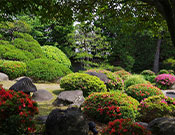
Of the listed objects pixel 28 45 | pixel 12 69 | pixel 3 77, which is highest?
pixel 28 45

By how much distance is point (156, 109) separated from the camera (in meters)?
4.50

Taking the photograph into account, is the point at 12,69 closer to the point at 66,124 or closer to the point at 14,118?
the point at 14,118

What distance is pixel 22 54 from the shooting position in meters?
12.6

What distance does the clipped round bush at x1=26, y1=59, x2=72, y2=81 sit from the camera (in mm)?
11127

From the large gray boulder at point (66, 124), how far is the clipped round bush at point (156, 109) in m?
2.06

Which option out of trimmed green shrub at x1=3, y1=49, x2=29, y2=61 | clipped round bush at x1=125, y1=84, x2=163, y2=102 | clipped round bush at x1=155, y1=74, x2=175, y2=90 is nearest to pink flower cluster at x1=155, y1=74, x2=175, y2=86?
clipped round bush at x1=155, y1=74, x2=175, y2=90

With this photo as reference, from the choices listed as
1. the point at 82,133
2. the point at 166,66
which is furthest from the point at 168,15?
the point at 166,66

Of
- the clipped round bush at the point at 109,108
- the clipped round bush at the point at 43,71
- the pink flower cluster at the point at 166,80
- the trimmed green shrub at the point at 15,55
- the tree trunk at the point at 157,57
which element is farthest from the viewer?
the tree trunk at the point at 157,57

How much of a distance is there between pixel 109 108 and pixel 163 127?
1.44 m

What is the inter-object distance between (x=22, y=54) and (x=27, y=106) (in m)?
10.0

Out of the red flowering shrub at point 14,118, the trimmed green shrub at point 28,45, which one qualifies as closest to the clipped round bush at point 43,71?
the trimmed green shrub at point 28,45

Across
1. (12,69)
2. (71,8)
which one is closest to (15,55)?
(12,69)

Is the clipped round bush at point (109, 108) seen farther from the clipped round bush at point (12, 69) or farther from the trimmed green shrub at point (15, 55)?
the trimmed green shrub at point (15, 55)

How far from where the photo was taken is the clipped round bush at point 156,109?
14.7 ft
